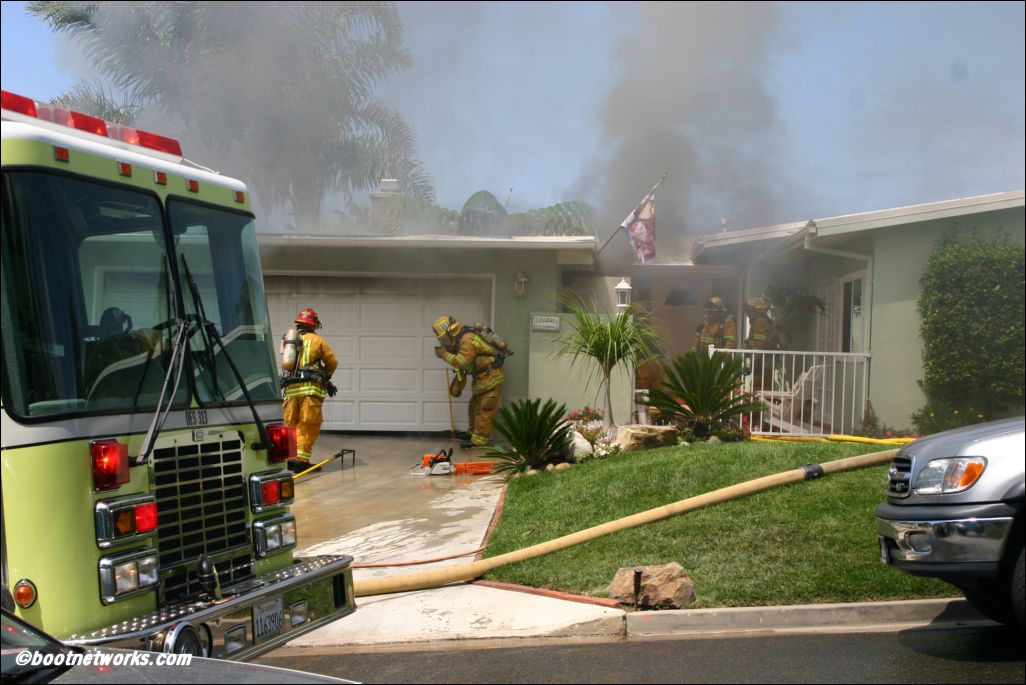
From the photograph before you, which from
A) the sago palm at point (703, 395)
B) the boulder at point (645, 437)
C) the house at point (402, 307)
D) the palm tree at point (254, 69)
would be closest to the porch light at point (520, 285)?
the house at point (402, 307)

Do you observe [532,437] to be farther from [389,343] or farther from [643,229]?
[643,229]

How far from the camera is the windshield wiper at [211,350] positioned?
14.1 feet

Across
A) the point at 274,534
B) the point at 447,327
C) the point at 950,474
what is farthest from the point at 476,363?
the point at 950,474

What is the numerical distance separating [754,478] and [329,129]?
24.3 feet

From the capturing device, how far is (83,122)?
13.5 ft

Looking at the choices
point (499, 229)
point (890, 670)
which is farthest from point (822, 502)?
point (499, 229)

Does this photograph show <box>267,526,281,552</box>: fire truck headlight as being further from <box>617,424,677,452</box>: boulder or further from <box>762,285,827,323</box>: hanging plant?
<box>762,285,827,323</box>: hanging plant

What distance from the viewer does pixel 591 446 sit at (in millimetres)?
10508

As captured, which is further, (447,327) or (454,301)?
(454,301)

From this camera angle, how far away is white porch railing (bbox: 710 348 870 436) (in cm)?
1156

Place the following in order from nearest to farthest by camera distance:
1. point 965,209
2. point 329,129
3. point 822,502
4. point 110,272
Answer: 1. point 110,272
2. point 822,502
3. point 965,209
4. point 329,129

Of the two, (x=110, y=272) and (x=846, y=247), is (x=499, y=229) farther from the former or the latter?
(x=110, y=272)

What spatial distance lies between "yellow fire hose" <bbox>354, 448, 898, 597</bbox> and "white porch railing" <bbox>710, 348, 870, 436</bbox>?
283 cm

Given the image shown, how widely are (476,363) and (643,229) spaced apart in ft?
10.1
